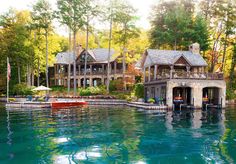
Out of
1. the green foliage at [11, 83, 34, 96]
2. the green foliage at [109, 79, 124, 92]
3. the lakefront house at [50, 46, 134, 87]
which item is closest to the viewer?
the green foliage at [109, 79, 124, 92]

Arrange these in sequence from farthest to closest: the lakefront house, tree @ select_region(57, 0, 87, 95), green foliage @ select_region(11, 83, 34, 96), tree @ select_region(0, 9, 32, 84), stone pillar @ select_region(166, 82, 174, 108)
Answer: the lakefront house, tree @ select_region(0, 9, 32, 84), green foliage @ select_region(11, 83, 34, 96), tree @ select_region(57, 0, 87, 95), stone pillar @ select_region(166, 82, 174, 108)

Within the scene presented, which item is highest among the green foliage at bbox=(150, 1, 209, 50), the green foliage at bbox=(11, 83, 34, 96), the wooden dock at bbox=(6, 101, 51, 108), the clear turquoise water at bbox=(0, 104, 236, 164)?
the green foliage at bbox=(150, 1, 209, 50)

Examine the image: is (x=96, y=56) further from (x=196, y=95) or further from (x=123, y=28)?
(x=196, y=95)

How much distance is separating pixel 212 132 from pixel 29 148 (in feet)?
37.5

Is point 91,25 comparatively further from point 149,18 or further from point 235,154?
point 235,154

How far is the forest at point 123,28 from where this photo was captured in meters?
47.5

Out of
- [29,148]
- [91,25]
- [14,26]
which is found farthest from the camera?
[14,26]

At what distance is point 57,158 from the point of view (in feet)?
35.4

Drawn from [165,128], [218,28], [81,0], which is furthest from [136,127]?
[218,28]

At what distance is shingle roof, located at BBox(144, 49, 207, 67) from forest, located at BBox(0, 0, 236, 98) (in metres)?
10.3

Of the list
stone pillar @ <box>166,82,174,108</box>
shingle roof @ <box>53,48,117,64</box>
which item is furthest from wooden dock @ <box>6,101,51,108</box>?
shingle roof @ <box>53,48,117,64</box>

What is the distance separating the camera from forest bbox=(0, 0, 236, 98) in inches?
1869

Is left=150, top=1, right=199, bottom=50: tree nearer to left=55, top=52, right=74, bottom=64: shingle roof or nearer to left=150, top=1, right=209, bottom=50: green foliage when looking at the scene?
left=150, top=1, right=209, bottom=50: green foliage

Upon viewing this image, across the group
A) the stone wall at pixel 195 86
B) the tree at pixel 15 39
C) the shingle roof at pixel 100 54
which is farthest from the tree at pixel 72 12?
the stone wall at pixel 195 86
